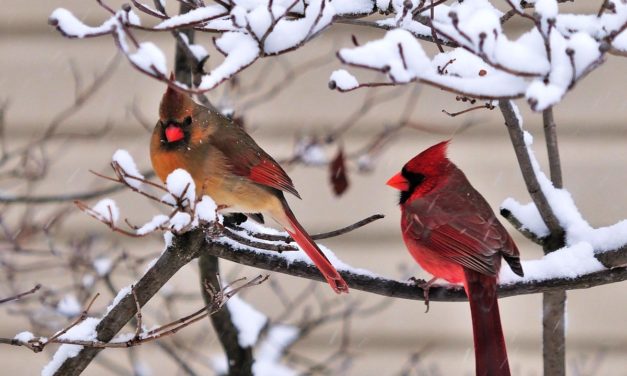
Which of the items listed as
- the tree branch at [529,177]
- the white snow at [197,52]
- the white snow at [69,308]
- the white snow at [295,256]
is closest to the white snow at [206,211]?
the white snow at [295,256]

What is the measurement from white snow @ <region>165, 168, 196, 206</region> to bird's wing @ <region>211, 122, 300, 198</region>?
0.68 metres

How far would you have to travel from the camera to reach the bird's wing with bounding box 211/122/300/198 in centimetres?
178

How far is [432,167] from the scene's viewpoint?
2027 mm

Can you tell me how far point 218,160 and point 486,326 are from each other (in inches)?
22.9

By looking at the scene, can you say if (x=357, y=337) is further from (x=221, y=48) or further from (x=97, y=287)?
(x=221, y=48)

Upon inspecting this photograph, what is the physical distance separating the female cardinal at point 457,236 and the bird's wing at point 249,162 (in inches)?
12.7

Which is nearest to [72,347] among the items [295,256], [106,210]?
[106,210]

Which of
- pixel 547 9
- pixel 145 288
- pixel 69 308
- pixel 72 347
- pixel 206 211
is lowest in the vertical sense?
pixel 69 308

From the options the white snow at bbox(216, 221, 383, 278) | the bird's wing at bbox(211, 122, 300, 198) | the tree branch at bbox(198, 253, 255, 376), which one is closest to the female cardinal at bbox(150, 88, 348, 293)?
the bird's wing at bbox(211, 122, 300, 198)

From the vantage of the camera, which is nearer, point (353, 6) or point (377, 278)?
point (353, 6)

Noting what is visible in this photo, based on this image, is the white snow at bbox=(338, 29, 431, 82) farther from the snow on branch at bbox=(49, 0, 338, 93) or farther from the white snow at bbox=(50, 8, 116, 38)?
the white snow at bbox=(50, 8, 116, 38)

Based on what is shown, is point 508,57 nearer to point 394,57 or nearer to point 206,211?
point 394,57

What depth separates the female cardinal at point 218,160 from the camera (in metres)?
1.72

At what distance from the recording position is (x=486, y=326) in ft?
5.36
